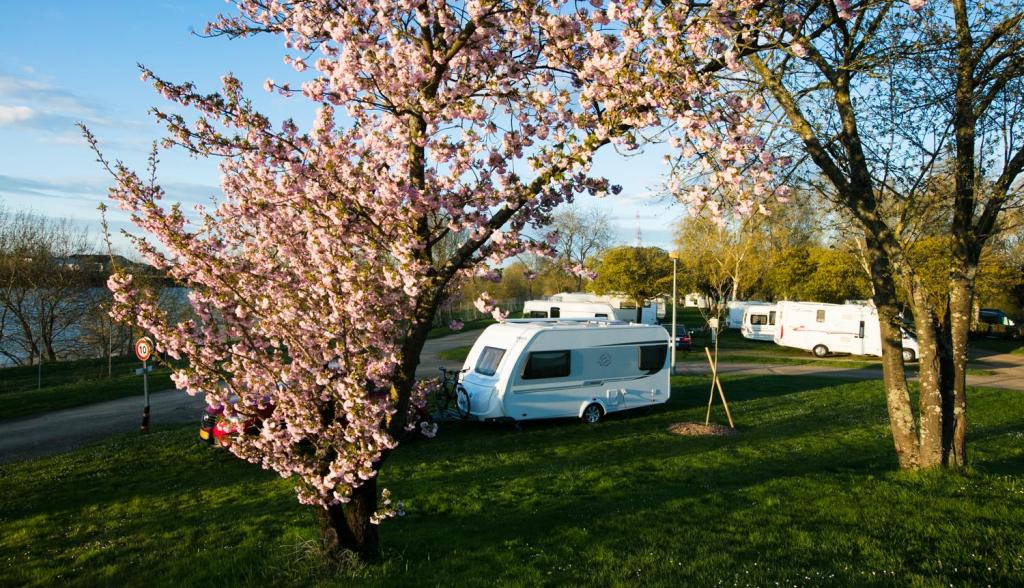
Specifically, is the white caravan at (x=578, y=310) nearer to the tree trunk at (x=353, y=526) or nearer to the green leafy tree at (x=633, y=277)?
the green leafy tree at (x=633, y=277)

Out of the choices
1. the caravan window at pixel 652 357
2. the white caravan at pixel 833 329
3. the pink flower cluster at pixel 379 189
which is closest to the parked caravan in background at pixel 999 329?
the white caravan at pixel 833 329

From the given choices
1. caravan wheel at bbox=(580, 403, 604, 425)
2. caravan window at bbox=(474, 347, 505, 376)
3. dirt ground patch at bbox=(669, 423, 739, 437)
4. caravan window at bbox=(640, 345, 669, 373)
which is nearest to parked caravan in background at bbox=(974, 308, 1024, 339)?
caravan window at bbox=(640, 345, 669, 373)

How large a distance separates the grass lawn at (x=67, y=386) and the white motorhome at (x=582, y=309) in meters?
17.4

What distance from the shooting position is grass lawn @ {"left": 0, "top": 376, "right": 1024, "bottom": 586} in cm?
519

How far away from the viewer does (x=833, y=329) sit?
105 feet

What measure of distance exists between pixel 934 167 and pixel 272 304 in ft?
29.8

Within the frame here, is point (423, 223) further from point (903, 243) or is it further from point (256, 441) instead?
point (903, 243)

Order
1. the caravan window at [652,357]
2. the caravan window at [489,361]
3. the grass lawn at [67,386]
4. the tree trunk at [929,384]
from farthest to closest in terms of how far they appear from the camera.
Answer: the grass lawn at [67,386]
the caravan window at [652,357]
the caravan window at [489,361]
the tree trunk at [929,384]

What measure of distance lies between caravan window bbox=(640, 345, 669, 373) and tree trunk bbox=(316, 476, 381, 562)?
1113cm

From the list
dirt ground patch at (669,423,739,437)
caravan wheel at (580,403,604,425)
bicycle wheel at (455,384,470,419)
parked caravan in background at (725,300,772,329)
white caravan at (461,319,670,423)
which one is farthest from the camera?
parked caravan in background at (725,300,772,329)

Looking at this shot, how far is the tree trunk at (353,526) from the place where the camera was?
18.1 ft

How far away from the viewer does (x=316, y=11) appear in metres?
5.41

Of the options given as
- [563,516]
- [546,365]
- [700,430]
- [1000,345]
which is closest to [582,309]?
[546,365]

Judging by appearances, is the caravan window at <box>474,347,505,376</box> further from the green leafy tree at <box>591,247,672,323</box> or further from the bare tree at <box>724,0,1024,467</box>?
the green leafy tree at <box>591,247,672,323</box>
